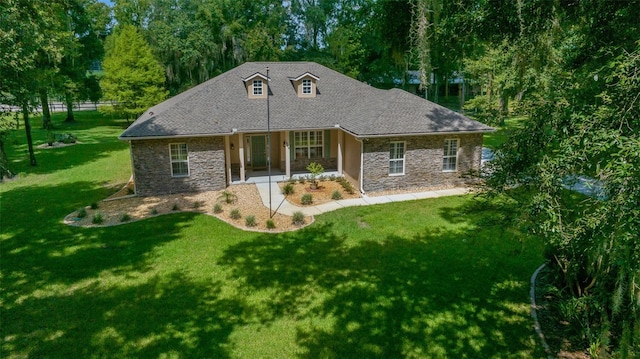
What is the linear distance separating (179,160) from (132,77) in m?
20.6

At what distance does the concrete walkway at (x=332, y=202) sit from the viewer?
1458cm

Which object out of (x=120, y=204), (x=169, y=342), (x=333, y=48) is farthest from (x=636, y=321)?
(x=333, y=48)

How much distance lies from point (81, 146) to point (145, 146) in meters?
15.2

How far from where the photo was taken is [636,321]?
17.4 feet

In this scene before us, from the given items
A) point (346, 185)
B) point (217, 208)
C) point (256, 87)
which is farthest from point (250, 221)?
point (256, 87)

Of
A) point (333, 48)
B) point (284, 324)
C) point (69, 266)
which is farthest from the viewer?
point (333, 48)

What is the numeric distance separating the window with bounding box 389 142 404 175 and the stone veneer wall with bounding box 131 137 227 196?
282 inches

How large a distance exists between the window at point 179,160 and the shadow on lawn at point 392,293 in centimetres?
668

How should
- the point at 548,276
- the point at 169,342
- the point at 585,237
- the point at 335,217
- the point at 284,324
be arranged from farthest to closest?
the point at 335,217 → the point at 548,276 → the point at 284,324 → the point at 169,342 → the point at 585,237

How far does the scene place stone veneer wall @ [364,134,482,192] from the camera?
16359mm

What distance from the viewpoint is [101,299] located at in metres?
8.55

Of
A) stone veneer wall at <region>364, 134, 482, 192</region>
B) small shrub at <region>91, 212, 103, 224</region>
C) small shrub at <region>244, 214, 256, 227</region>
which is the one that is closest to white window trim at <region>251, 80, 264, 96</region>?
stone veneer wall at <region>364, 134, 482, 192</region>

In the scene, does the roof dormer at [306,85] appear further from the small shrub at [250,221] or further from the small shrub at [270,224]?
the small shrub at [270,224]

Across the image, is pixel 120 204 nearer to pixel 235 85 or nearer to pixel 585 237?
pixel 235 85
